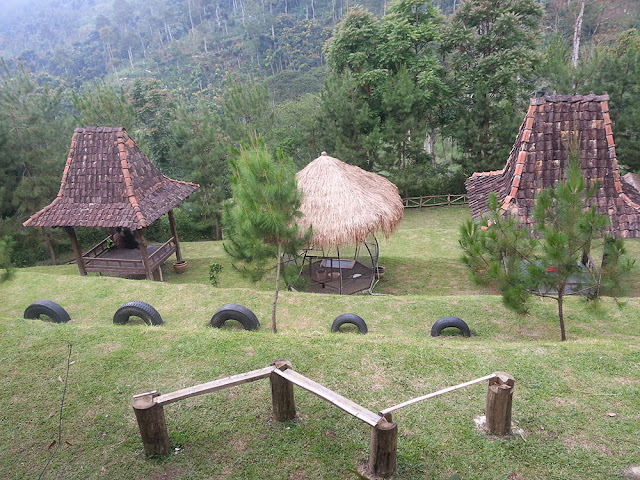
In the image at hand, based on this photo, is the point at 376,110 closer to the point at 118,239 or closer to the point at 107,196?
the point at 118,239

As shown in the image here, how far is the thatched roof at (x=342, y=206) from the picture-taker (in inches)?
412

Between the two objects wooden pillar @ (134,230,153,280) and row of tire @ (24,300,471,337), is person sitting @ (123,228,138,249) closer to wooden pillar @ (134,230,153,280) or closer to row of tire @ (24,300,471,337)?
wooden pillar @ (134,230,153,280)

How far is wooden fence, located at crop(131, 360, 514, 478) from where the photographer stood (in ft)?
11.6

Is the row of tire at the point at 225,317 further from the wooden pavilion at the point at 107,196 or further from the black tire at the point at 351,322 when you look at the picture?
the wooden pavilion at the point at 107,196

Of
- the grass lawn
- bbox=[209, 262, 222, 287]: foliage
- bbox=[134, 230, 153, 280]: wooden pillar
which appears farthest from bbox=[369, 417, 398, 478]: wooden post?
bbox=[134, 230, 153, 280]: wooden pillar

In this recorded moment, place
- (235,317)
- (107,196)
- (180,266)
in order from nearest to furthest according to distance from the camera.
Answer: (235,317), (107,196), (180,266)

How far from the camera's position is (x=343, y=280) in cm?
1160

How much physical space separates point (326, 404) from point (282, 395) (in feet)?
2.24

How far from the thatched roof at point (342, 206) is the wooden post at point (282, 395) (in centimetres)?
600

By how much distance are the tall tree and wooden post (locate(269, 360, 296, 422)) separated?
1739 centimetres

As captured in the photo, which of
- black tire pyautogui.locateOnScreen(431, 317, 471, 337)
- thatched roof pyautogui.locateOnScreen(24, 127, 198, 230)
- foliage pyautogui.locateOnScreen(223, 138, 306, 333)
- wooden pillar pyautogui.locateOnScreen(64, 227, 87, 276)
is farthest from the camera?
wooden pillar pyautogui.locateOnScreen(64, 227, 87, 276)

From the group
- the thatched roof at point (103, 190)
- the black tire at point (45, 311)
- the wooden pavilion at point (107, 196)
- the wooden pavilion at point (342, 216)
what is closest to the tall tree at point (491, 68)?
the wooden pavilion at point (342, 216)

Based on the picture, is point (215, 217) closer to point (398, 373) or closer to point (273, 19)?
point (398, 373)

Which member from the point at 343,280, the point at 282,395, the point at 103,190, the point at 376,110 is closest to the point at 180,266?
the point at 103,190
